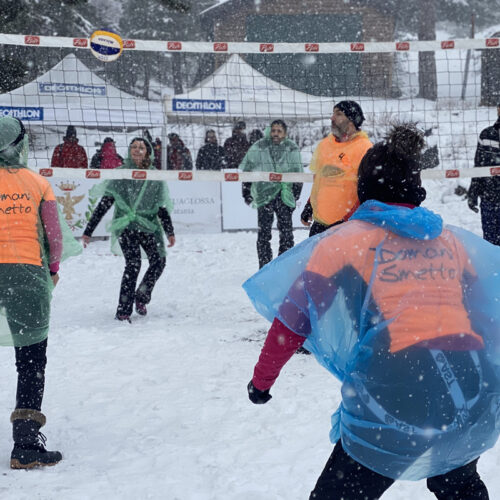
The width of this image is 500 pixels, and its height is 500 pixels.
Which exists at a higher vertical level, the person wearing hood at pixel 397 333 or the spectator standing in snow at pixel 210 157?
the person wearing hood at pixel 397 333

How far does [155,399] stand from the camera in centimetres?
495

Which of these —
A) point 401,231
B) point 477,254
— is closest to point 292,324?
point 401,231

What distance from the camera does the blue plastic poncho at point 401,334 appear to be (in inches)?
86.4

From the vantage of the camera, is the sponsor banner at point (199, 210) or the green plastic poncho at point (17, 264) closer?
the green plastic poncho at point (17, 264)

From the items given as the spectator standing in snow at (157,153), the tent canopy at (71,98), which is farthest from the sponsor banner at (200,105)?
the spectator standing in snow at (157,153)

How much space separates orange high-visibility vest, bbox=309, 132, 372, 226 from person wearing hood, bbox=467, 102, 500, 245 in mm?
2572

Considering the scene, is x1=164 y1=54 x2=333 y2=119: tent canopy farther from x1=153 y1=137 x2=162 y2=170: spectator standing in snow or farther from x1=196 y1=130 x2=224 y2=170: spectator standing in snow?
x1=153 y1=137 x2=162 y2=170: spectator standing in snow

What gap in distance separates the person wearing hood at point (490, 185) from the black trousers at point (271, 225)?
202 cm

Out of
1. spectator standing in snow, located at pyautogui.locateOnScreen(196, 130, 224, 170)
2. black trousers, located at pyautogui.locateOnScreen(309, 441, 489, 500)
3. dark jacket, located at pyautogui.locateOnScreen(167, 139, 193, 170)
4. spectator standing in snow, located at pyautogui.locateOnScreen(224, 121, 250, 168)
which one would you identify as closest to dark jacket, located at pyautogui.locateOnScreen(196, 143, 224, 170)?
spectator standing in snow, located at pyautogui.locateOnScreen(196, 130, 224, 170)

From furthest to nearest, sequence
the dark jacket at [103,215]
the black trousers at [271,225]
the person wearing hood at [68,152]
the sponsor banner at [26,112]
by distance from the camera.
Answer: the person wearing hood at [68,152] < the sponsor banner at [26,112] < the black trousers at [271,225] < the dark jacket at [103,215]

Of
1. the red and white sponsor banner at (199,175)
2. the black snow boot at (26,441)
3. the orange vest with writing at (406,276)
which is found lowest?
the black snow boot at (26,441)

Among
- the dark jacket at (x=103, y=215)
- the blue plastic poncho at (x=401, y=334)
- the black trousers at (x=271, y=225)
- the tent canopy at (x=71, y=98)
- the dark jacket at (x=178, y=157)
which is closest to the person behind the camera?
the blue plastic poncho at (x=401, y=334)

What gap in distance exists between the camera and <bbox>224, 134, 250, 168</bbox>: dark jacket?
49.0ft

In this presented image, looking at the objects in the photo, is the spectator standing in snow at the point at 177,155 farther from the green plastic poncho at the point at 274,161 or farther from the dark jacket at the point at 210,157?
the green plastic poncho at the point at 274,161
